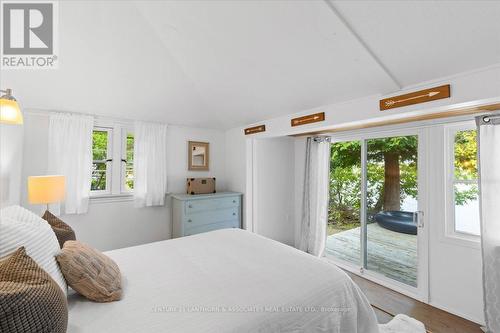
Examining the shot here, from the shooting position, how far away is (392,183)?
295cm

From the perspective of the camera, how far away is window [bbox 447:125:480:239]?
90.5 inches

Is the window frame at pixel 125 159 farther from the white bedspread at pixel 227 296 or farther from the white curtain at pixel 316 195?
the white curtain at pixel 316 195

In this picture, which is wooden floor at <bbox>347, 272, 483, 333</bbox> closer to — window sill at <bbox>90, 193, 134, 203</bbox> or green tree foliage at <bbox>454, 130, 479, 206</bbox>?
green tree foliage at <bbox>454, 130, 479, 206</bbox>

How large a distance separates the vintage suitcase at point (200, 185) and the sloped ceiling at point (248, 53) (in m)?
1.06

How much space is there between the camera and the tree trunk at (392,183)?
9.52 ft

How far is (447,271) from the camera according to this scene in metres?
2.37

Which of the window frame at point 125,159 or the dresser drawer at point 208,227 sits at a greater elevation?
the window frame at point 125,159

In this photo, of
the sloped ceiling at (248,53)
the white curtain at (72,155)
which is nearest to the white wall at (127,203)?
the white curtain at (72,155)

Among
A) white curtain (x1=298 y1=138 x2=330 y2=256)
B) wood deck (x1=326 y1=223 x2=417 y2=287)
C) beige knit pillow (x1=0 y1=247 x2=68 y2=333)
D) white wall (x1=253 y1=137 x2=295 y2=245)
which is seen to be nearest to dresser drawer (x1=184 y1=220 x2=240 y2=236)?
white wall (x1=253 y1=137 x2=295 y2=245)

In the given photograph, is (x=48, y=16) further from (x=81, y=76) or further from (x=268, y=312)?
(x=268, y=312)

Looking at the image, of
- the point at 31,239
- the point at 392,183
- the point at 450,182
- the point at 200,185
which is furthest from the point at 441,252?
the point at 31,239

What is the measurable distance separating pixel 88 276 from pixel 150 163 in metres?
2.28

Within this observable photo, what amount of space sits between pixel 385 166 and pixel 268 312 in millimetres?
2604

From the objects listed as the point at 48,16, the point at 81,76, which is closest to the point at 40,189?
the point at 81,76
